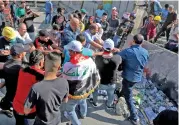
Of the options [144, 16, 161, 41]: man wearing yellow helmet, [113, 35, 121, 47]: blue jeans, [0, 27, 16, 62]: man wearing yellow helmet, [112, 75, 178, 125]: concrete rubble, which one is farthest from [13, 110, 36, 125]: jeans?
[144, 16, 161, 41]: man wearing yellow helmet

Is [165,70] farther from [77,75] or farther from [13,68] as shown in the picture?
[13,68]

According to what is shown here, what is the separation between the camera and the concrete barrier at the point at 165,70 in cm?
657

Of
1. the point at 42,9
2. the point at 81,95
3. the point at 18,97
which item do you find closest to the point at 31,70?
the point at 18,97

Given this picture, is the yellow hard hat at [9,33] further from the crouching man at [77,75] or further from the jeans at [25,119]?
the jeans at [25,119]

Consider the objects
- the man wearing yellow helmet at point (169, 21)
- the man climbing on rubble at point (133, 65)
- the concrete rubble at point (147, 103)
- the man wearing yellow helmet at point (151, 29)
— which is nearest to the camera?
the man climbing on rubble at point (133, 65)

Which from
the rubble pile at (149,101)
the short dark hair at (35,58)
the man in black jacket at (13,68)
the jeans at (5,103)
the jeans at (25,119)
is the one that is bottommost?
the rubble pile at (149,101)

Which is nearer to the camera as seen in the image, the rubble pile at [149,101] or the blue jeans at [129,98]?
the blue jeans at [129,98]

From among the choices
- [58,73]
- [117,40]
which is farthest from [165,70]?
[58,73]

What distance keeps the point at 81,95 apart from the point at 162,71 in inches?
125

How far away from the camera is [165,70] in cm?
697

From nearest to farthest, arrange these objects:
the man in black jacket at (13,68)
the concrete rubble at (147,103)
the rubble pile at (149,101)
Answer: the man in black jacket at (13,68)
the concrete rubble at (147,103)
the rubble pile at (149,101)

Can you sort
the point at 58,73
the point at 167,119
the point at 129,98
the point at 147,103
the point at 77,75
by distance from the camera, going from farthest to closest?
the point at 147,103, the point at 129,98, the point at 77,75, the point at 58,73, the point at 167,119

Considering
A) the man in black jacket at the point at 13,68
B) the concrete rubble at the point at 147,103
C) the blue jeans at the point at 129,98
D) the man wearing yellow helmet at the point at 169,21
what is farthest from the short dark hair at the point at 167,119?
the man wearing yellow helmet at the point at 169,21

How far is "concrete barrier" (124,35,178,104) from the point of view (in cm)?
657
